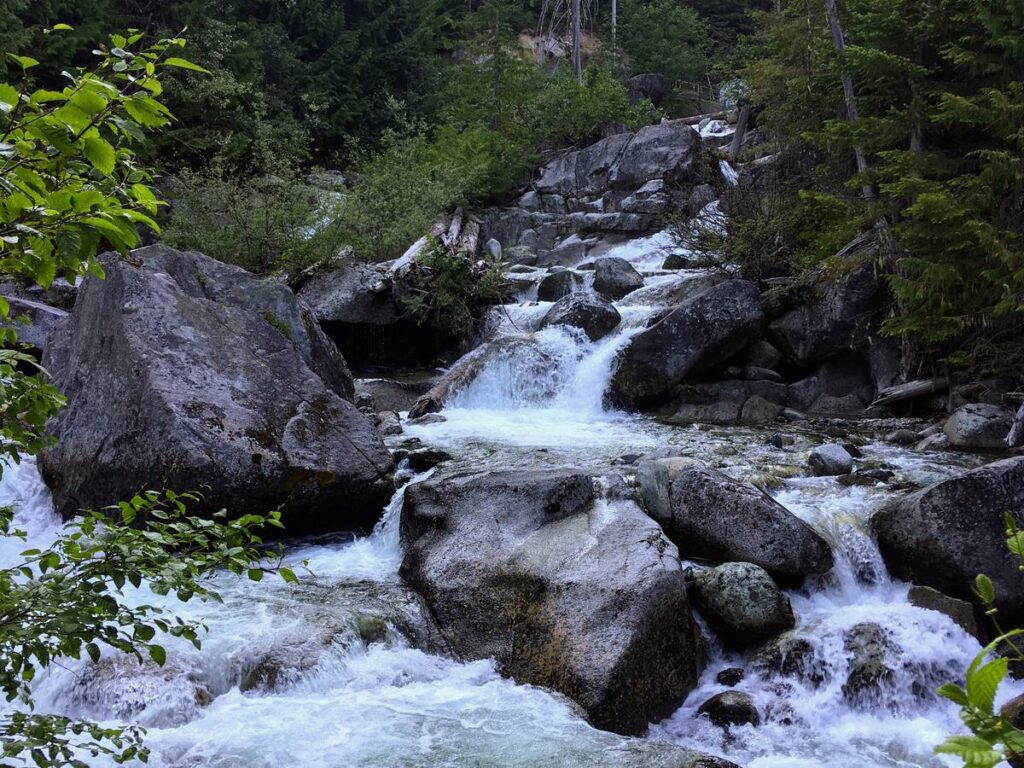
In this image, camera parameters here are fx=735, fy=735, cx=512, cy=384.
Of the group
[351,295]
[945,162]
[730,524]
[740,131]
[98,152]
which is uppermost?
[740,131]

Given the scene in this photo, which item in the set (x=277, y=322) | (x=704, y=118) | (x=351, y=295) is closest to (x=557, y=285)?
(x=351, y=295)

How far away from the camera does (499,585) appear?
5.89 meters

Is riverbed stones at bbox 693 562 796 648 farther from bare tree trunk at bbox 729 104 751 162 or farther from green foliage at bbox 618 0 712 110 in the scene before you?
green foliage at bbox 618 0 712 110

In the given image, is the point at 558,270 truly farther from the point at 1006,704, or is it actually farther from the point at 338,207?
the point at 1006,704

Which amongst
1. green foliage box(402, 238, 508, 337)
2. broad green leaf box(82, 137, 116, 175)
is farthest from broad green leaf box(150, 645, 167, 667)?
green foliage box(402, 238, 508, 337)

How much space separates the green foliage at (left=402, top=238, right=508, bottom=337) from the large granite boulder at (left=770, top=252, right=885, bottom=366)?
254 inches

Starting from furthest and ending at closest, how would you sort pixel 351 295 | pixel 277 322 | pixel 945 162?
pixel 351 295
pixel 945 162
pixel 277 322

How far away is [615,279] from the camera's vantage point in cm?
1642

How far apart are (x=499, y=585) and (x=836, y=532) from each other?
332 cm

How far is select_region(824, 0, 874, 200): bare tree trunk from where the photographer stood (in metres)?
12.2

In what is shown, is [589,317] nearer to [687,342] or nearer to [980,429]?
[687,342]

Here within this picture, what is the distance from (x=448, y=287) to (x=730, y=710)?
11611 mm

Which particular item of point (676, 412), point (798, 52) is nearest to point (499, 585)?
point (676, 412)

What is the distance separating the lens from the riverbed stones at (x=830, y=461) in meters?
8.40
